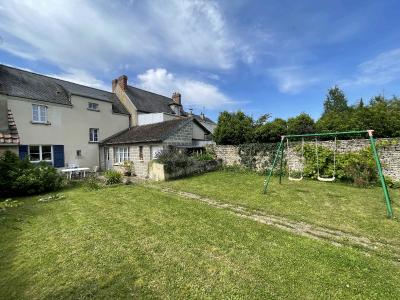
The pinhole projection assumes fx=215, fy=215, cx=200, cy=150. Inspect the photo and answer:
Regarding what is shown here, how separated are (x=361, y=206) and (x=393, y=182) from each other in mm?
4969

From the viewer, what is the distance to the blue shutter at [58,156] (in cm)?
1641

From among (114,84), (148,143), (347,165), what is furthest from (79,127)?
(347,165)

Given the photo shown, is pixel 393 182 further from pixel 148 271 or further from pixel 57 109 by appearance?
pixel 57 109

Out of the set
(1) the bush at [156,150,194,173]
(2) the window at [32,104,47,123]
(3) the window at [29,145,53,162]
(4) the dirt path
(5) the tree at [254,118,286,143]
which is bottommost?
(4) the dirt path

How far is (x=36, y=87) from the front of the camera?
16.5 metres

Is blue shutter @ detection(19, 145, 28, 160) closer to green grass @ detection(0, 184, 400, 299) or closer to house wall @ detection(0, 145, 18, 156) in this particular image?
house wall @ detection(0, 145, 18, 156)

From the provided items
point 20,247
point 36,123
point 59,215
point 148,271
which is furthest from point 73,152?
point 148,271

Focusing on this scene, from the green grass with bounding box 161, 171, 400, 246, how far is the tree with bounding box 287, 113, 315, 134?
453 cm

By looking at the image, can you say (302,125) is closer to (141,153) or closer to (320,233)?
(320,233)

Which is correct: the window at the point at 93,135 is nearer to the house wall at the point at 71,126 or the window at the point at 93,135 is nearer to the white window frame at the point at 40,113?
the house wall at the point at 71,126

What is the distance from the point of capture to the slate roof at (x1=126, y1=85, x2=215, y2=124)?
76.4ft

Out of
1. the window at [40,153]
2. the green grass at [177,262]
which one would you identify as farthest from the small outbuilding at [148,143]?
the green grass at [177,262]

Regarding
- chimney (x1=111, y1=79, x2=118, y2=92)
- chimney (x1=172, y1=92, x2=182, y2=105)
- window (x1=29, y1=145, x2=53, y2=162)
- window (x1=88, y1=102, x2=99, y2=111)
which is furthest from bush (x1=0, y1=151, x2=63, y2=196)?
chimney (x1=172, y1=92, x2=182, y2=105)

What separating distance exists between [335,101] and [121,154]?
150ft
